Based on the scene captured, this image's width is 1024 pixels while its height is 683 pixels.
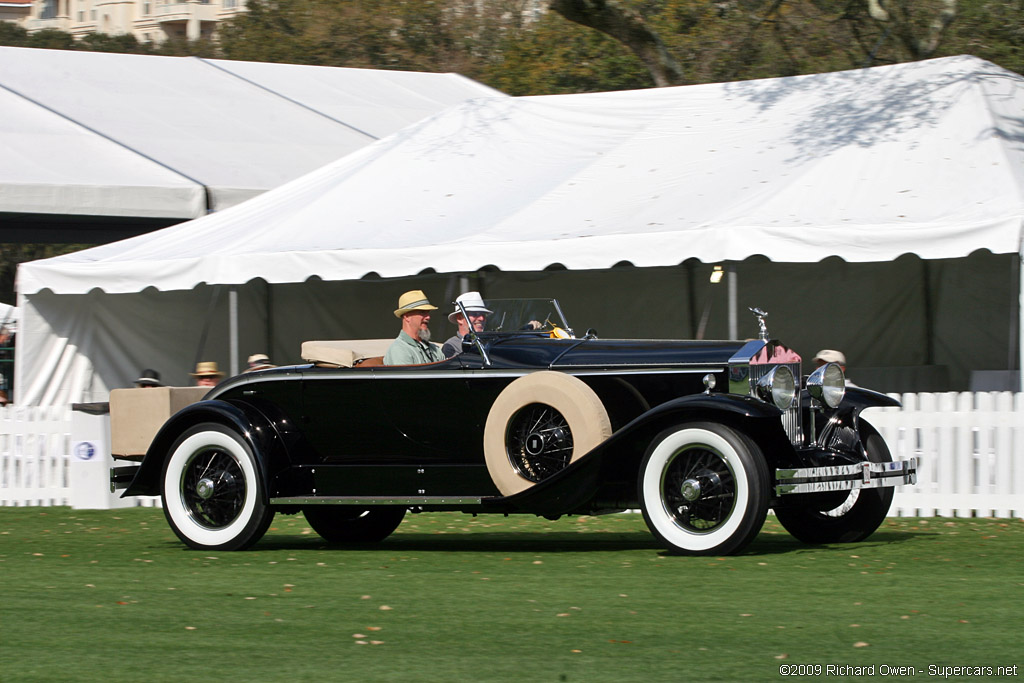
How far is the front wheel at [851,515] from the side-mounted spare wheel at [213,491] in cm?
299

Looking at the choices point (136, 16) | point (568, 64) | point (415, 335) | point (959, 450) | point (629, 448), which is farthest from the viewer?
point (136, 16)

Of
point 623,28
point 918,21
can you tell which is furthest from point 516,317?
point 918,21

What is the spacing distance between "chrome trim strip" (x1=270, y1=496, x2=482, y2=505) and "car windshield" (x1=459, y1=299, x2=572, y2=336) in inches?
39.3

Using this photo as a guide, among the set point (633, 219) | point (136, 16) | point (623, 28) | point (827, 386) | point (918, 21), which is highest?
point (136, 16)

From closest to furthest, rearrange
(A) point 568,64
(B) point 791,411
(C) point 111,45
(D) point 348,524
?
1. (B) point 791,411
2. (D) point 348,524
3. (A) point 568,64
4. (C) point 111,45

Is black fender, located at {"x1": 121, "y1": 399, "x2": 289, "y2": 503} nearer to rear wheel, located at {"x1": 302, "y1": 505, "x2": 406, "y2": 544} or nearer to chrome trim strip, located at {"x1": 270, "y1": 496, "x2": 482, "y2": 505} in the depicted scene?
chrome trim strip, located at {"x1": 270, "y1": 496, "x2": 482, "y2": 505}

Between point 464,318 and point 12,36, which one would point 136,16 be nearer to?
point 12,36

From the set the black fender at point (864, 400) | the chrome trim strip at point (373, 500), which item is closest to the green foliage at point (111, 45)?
the chrome trim strip at point (373, 500)

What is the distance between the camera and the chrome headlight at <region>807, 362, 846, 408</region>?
7.64 metres

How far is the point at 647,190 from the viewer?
39.6 feet

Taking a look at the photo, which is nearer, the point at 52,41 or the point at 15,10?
the point at 52,41

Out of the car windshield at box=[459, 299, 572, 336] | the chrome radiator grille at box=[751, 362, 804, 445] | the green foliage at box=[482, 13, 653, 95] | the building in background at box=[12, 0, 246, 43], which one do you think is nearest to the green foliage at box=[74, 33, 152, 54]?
the green foliage at box=[482, 13, 653, 95]

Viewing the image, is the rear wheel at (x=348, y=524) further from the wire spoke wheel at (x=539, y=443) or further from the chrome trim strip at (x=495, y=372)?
the wire spoke wheel at (x=539, y=443)

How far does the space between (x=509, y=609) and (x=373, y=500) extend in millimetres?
2118
